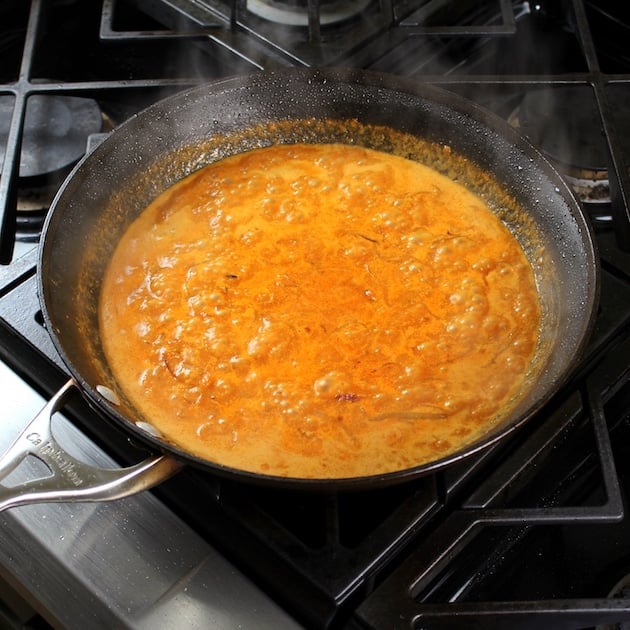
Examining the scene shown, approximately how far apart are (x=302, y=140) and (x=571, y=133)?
1.63ft

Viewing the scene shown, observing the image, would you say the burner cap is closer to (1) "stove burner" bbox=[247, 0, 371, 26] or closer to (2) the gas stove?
(2) the gas stove

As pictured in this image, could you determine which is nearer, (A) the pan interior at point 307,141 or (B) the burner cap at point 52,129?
(A) the pan interior at point 307,141

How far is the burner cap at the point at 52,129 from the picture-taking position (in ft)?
4.65

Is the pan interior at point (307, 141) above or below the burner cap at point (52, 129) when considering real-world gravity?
below

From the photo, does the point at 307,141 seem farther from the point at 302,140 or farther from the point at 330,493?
the point at 330,493

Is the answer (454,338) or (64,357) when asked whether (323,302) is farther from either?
(64,357)

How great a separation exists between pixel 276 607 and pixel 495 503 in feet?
1.04

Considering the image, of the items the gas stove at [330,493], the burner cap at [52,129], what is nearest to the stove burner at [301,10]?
the gas stove at [330,493]

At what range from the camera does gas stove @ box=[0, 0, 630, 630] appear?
96 cm

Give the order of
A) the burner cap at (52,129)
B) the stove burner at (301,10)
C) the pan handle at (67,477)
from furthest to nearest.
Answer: the stove burner at (301,10) < the burner cap at (52,129) < the pan handle at (67,477)

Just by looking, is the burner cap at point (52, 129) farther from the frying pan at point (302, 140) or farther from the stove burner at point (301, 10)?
the stove burner at point (301, 10)

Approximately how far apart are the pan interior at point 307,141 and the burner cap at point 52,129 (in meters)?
0.17

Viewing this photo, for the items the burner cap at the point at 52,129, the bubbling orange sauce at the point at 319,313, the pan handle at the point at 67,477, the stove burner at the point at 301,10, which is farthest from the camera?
the stove burner at the point at 301,10

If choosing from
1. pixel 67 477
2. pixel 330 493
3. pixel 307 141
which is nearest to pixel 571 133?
pixel 307 141
